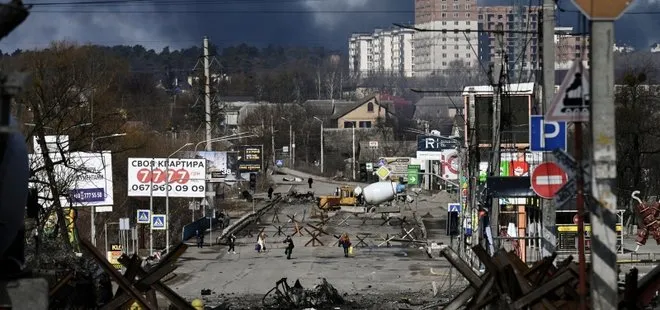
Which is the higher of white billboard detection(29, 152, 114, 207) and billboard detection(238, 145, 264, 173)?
white billboard detection(29, 152, 114, 207)

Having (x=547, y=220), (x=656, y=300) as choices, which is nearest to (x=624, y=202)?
(x=547, y=220)

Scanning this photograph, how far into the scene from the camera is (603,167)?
14.4 meters

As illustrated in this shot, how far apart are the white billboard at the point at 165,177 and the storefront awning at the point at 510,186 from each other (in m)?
39.4

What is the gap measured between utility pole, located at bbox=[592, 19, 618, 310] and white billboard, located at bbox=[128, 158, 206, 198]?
57.3 m

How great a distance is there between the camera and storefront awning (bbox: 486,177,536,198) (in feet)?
109

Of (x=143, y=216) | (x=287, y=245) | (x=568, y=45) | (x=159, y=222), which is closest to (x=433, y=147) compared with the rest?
(x=568, y=45)

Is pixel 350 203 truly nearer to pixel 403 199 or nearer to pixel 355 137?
pixel 403 199

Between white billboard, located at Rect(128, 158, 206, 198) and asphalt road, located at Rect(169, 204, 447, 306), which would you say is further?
white billboard, located at Rect(128, 158, 206, 198)

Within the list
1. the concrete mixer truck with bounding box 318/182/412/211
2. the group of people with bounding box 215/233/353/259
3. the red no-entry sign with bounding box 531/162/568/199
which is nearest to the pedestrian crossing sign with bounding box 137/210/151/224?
the group of people with bounding box 215/233/353/259

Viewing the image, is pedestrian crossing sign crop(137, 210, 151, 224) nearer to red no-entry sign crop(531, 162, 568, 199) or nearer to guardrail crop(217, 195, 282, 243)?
guardrail crop(217, 195, 282, 243)

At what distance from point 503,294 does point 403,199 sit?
333 feet

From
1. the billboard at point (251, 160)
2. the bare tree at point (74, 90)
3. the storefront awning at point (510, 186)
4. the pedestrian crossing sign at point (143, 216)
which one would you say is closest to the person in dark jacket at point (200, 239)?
the bare tree at point (74, 90)

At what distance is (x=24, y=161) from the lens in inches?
517

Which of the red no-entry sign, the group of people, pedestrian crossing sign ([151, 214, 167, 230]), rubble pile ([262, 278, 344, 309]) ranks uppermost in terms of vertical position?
the red no-entry sign
